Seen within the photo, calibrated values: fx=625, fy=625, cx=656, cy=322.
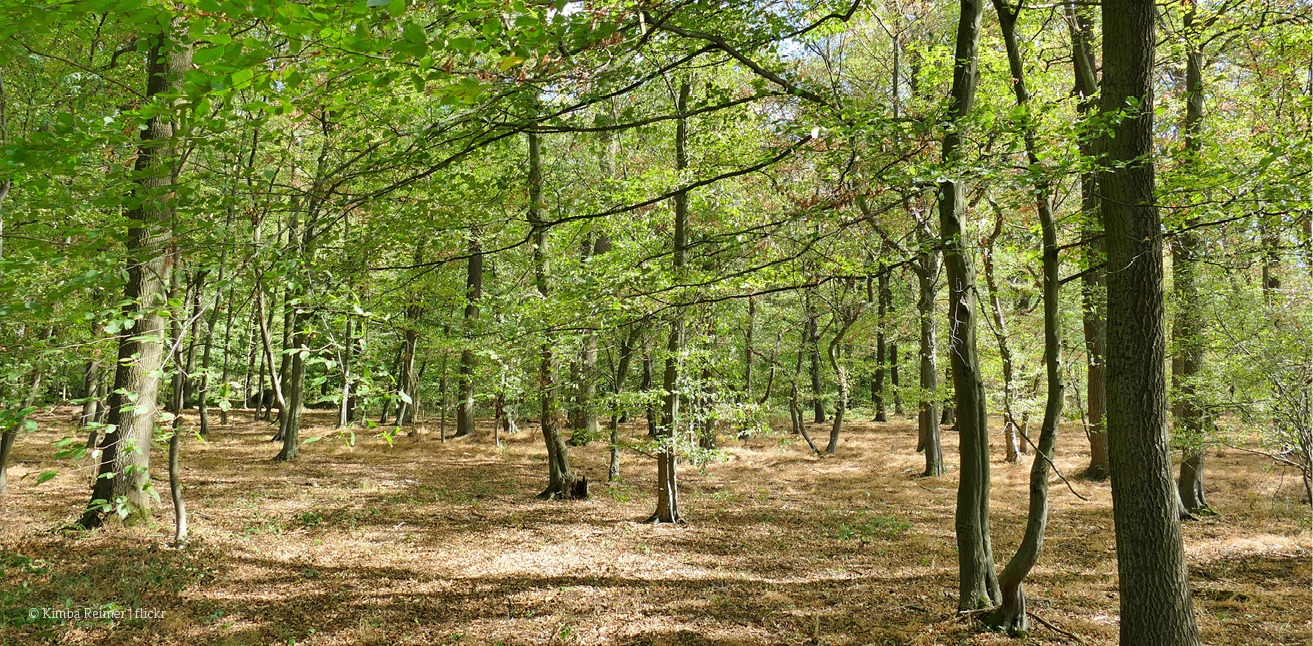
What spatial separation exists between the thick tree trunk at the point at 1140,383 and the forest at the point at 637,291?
2 cm

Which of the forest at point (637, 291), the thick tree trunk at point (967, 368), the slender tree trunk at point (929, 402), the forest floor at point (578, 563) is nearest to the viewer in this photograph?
the forest at point (637, 291)

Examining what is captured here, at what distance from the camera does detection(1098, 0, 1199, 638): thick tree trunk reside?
12.1ft

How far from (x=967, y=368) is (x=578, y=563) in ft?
17.9

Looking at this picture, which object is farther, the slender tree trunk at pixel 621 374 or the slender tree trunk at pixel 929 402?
the slender tree trunk at pixel 929 402

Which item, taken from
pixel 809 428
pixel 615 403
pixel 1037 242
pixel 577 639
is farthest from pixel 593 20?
pixel 809 428

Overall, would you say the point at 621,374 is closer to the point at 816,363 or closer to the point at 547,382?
the point at 547,382

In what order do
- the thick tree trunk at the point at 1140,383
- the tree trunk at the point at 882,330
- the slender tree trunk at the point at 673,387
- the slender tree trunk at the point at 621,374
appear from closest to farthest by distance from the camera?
1. the thick tree trunk at the point at 1140,383
2. the slender tree trunk at the point at 621,374
3. the slender tree trunk at the point at 673,387
4. the tree trunk at the point at 882,330

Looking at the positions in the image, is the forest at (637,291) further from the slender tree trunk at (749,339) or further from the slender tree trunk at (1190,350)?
the slender tree trunk at (749,339)

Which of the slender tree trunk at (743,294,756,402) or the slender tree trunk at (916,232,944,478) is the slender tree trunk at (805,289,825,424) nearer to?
the slender tree trunk at (743,294,756,402)

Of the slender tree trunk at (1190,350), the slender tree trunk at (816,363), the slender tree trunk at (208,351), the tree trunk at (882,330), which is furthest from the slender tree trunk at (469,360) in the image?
the slender tree trunk at (1190,350)

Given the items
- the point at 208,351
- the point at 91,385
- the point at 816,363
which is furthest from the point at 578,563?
the point at 208,351

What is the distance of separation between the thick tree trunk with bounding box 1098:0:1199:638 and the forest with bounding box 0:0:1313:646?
0.02m

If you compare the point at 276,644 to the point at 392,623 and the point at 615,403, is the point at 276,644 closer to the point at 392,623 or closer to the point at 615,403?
the point at 392,623

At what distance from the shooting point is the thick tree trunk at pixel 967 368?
215 inches
